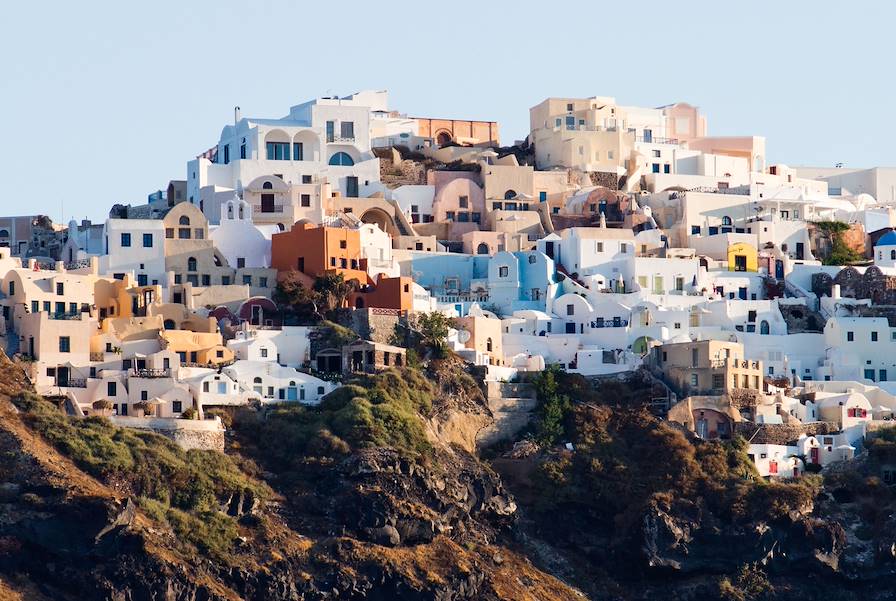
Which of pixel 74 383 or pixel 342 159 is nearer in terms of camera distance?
pixel 74 383

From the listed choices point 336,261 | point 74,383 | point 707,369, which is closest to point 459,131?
point 336,261

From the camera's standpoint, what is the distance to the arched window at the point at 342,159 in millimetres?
112556

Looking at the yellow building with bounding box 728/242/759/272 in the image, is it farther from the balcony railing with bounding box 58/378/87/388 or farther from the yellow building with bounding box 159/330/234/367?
the balcony railing with bounding box 58/378/87/388

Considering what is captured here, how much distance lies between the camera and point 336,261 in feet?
329

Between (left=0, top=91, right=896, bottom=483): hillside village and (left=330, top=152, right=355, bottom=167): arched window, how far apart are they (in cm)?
6

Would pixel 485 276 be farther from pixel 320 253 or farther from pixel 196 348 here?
pixel 196 348

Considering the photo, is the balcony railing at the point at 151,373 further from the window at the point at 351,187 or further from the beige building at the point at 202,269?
the window at the point at 351,187

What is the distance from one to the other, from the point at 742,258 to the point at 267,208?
1927 centimetres

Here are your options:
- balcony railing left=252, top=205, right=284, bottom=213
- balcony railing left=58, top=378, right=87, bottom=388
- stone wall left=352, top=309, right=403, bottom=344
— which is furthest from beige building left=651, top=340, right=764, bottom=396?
balcony railing left=58, top=378, right=87, bottom=388

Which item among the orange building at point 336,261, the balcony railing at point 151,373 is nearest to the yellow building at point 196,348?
the balcony railing at point 151,373

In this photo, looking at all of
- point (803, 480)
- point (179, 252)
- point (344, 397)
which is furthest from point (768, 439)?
point (179, 252)

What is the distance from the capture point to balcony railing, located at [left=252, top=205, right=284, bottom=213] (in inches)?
4232

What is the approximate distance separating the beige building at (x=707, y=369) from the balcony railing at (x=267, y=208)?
1877 cm

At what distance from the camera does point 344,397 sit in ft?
298
